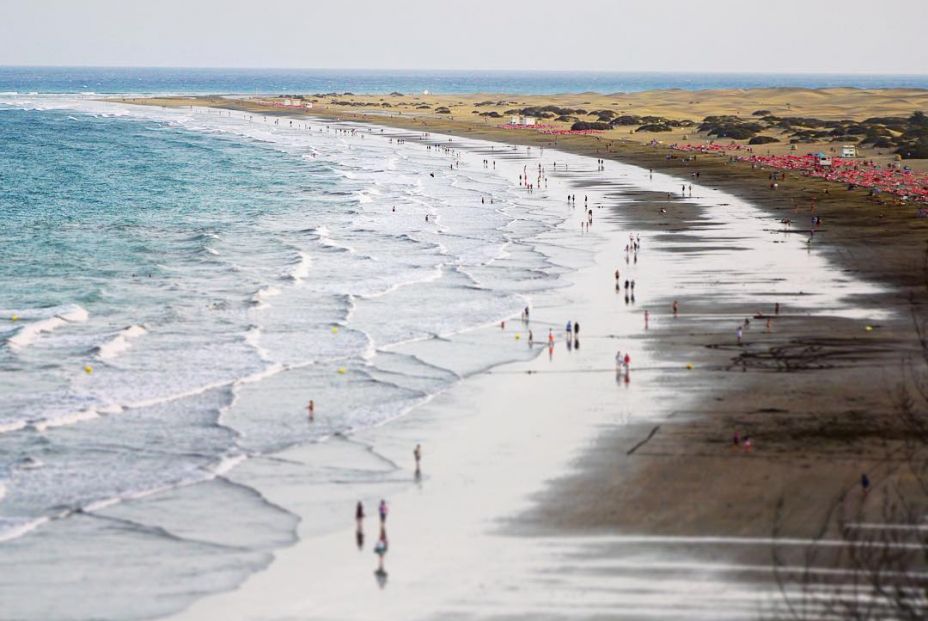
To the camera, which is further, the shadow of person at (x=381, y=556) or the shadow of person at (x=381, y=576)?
the shadow of person at (x=381, y=556)

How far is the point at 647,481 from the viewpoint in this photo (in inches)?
1235

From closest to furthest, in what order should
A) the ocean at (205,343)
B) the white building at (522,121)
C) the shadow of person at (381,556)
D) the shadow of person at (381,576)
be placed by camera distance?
1. the shadow of person at (381,576)
2. the shadow of person at (381,556)
3. the ocean at (205,343)
4. the white building at (522,121)

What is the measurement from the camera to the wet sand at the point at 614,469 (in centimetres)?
2531

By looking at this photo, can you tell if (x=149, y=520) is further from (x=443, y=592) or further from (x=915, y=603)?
(x=915, y=603)

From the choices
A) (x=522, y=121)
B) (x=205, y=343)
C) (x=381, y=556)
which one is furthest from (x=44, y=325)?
(x=522, y=121)

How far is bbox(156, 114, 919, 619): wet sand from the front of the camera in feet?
83.0

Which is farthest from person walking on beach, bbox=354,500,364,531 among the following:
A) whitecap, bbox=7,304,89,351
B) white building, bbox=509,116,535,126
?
white building, bbox=509,116,535,126

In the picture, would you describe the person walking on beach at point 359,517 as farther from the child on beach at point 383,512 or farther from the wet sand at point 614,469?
the child on beach at point 383,512

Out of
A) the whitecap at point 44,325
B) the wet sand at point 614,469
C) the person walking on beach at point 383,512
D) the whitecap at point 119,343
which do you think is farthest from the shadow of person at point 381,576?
the whitecap at point 44,325

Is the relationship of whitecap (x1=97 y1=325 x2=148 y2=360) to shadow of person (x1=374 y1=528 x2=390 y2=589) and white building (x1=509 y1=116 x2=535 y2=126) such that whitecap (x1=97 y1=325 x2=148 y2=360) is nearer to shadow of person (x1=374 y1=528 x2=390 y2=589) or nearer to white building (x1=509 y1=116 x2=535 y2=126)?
shadow of person (x1=374 y1=528 x2=390 y2=589)

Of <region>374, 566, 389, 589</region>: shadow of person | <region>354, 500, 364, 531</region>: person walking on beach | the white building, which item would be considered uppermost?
the white building

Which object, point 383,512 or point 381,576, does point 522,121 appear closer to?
point 383,512

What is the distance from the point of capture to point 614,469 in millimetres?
32406

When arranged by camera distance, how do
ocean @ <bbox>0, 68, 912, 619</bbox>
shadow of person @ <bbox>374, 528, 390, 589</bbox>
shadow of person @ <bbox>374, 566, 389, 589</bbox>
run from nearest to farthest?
1. shadow of person @ <bbox>374, 566, 389, 589</bbox>
2. shadow of person @ <bbox>374, 528, 390, 589</bbox>
3. ocean @ <bbox>0, 68, 912, 619</bbox>
